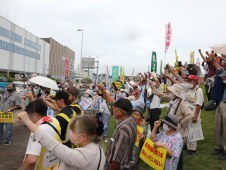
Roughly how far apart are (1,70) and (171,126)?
47.3 m

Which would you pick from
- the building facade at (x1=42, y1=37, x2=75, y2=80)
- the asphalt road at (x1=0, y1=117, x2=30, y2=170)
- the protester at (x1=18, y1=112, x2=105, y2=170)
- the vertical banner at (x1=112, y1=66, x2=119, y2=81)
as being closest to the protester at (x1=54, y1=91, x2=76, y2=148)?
the protester at (x1=18, y1=112, x2=105, y2=170)

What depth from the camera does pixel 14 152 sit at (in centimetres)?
841

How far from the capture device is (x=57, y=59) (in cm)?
9762

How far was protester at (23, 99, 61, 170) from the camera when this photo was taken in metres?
3.30

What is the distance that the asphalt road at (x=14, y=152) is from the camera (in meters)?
7.25

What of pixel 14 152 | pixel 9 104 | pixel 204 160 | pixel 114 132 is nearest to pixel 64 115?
pixel 114 132

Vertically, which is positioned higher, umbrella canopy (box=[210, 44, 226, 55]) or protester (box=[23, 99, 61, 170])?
umbrella canopy (box=[210, 44, 226, 55])

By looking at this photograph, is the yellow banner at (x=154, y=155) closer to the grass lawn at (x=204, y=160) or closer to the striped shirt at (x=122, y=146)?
the striped shirt at (x=122, y=146)

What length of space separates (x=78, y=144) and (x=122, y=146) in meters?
0.96

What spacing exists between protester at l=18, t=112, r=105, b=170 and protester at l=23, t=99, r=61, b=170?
642 mm

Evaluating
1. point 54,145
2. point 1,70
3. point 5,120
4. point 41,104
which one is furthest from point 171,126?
point 1,70

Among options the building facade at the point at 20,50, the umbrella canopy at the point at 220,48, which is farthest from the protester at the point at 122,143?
the building facade at the point at 20,50

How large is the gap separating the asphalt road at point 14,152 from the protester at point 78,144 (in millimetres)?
5016

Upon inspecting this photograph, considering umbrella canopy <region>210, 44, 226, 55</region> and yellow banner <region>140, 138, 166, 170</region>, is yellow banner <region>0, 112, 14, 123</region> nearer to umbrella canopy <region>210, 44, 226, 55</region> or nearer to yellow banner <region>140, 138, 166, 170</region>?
yellow banner <region>140, 138, 166, 170</region>
